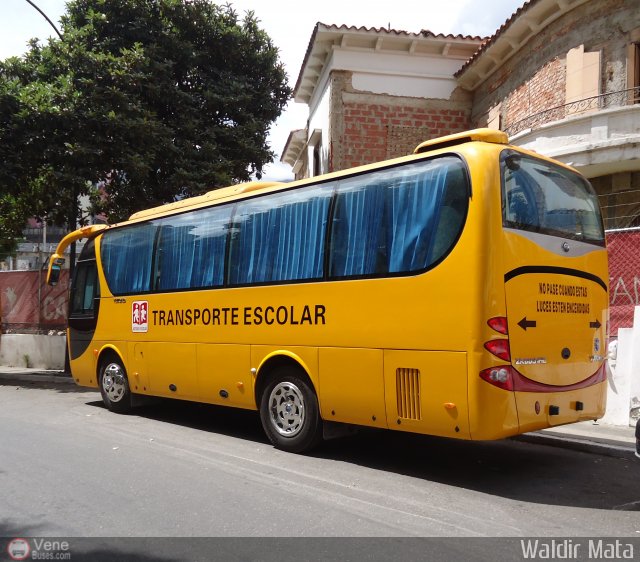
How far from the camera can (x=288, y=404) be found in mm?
6645

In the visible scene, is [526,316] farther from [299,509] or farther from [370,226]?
[299,509]

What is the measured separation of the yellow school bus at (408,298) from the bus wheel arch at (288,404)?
17mm

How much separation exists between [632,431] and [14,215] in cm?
1388

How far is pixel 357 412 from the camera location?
5.86 m

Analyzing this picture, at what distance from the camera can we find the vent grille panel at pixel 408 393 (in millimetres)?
5355

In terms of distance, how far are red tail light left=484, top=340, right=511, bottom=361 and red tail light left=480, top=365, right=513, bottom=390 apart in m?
0.08

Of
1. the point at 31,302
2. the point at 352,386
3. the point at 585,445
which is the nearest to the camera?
the point at 352,386

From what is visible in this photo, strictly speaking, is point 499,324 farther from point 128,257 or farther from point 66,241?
point 66,241

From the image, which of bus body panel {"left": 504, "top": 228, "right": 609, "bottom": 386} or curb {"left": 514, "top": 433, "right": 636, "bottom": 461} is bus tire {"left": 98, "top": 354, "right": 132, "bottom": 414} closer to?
curb {"left": 514, "top": 433, "right": 636, "bottom": 461}

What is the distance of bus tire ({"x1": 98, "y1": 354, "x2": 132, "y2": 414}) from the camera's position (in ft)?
30.7

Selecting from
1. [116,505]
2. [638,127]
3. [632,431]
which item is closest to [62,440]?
[116,505]

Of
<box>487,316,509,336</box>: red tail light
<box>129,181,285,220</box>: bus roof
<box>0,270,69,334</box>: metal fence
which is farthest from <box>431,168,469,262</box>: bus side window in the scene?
<box>0,270,69,334</box>: metal fence

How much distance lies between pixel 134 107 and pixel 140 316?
562cm

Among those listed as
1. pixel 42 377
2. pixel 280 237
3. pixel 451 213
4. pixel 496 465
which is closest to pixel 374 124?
pixel 280 237
